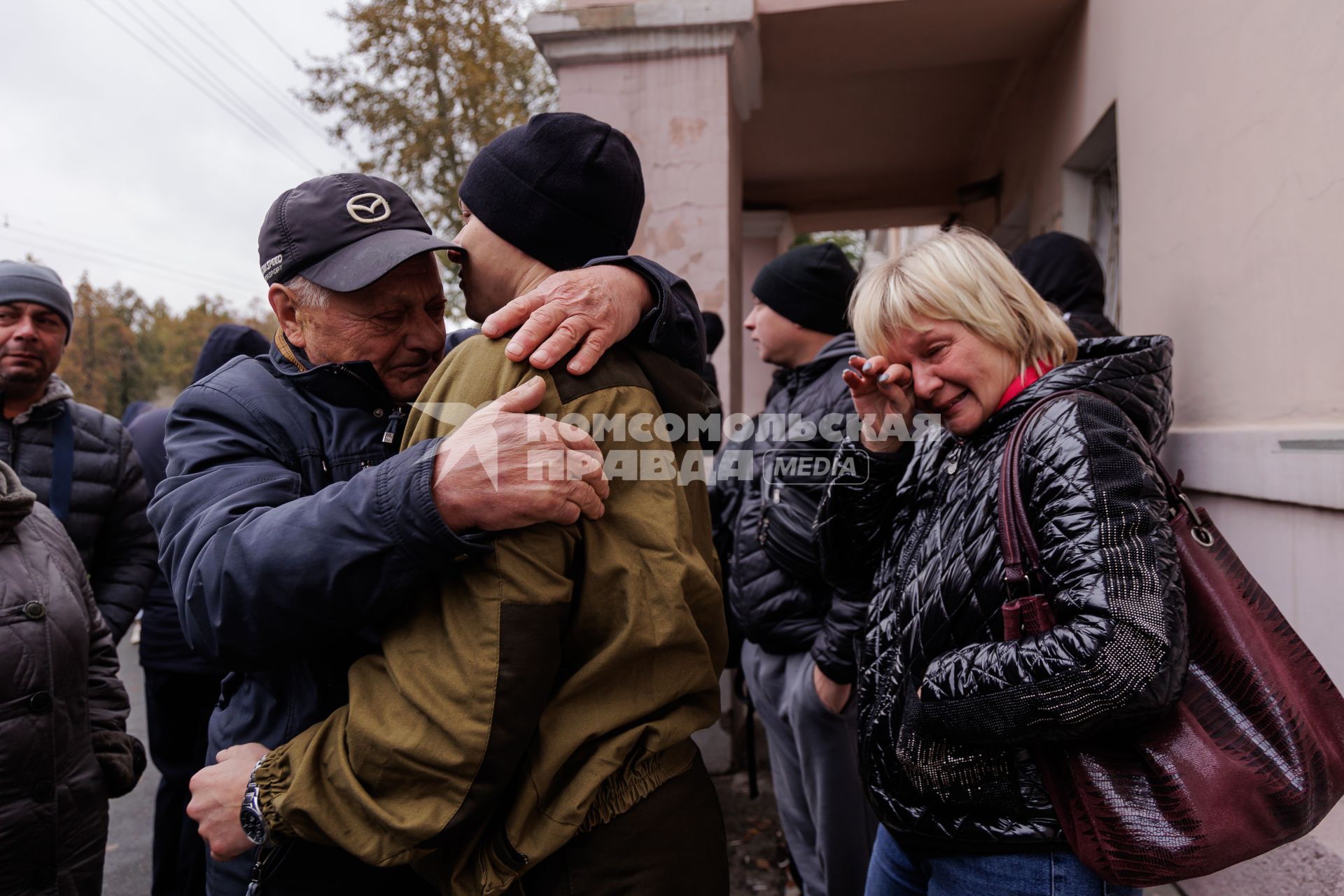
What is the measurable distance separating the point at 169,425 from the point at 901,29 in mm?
4536

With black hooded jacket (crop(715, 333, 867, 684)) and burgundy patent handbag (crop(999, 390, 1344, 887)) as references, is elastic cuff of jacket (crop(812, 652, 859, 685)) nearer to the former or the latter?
black hooded jacket (crop(715, 333, 867, 684))

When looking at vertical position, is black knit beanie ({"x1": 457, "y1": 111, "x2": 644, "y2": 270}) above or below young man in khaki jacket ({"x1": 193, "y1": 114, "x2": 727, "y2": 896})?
above

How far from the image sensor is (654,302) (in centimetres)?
139

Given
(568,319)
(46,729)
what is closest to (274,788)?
(568,319)

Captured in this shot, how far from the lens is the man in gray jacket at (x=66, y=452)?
284 cm

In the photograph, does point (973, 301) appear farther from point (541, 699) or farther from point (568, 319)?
point (541, 699)

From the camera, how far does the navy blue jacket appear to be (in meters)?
1.10

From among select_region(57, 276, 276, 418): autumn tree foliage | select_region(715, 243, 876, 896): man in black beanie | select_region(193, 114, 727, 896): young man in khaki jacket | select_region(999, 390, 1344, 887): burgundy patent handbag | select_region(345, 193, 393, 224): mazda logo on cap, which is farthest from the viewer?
select_region(57, 276, 276, 418): autumn tree foliage

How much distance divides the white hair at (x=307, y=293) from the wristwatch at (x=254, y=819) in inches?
29.0

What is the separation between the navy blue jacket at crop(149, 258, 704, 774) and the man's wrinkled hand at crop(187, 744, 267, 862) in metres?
0.06

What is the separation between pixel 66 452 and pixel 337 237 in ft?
7.09

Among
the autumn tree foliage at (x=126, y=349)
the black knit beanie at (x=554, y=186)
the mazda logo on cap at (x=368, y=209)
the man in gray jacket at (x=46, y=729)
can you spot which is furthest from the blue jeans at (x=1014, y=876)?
the autumn tree foliage at (x=126, y=349)

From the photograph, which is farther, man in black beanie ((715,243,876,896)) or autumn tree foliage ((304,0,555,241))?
autumn tree foliage ((304,0,555,241))

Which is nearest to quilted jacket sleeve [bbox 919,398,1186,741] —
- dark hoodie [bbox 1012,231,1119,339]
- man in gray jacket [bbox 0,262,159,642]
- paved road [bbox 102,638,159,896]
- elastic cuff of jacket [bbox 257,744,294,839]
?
elastic cuff of jacket [bbox 257,744,294,839]
